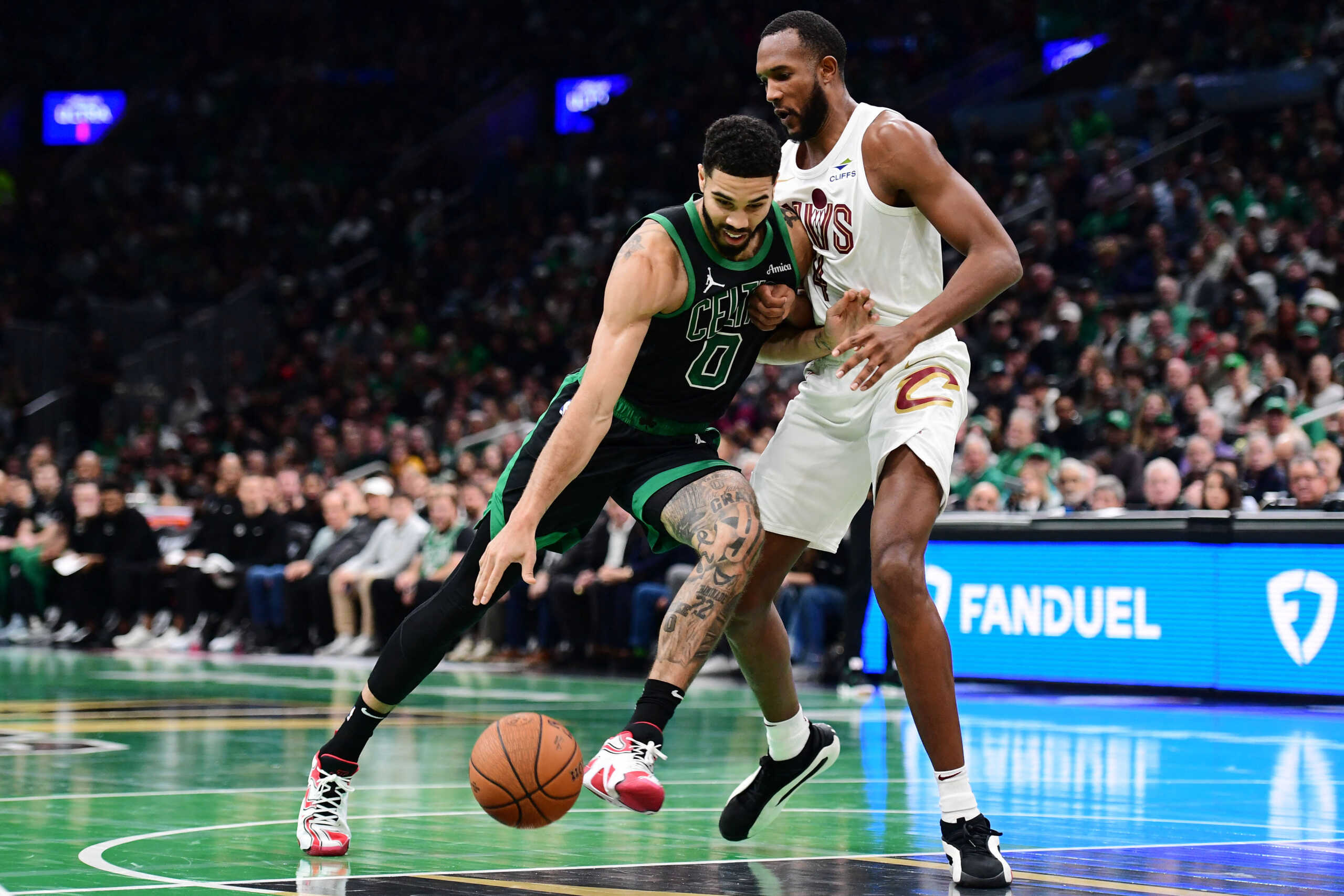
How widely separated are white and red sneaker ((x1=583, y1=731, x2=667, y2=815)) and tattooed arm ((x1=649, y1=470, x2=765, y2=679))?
1.13 feet

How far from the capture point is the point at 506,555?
195 inches

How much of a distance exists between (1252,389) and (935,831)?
28.5 feet

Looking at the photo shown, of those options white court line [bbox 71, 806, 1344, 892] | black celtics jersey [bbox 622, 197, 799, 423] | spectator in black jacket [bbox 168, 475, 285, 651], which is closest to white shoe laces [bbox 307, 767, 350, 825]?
white court line [bbox 71, 806, 1344, 892]

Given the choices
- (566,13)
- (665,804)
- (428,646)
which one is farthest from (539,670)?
(566,13)

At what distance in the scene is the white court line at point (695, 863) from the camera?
452cm

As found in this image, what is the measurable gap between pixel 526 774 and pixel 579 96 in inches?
1030

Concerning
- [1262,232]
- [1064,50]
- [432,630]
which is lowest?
[432,630]

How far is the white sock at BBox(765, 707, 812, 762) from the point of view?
5.53 m

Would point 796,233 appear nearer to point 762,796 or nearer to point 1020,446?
point 762,796

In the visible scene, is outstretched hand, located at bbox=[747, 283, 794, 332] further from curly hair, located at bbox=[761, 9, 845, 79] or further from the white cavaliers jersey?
curly hair, located at bbox=[761, 9, 845, 79]

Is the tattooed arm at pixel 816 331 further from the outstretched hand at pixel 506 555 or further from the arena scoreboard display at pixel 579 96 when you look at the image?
the arena scoreboard display at pixel 579 96

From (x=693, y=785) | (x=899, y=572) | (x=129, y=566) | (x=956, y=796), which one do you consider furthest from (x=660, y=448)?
(x=129, y=566)

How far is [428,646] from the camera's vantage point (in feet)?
17.2

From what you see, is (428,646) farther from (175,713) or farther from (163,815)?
(175,713)
